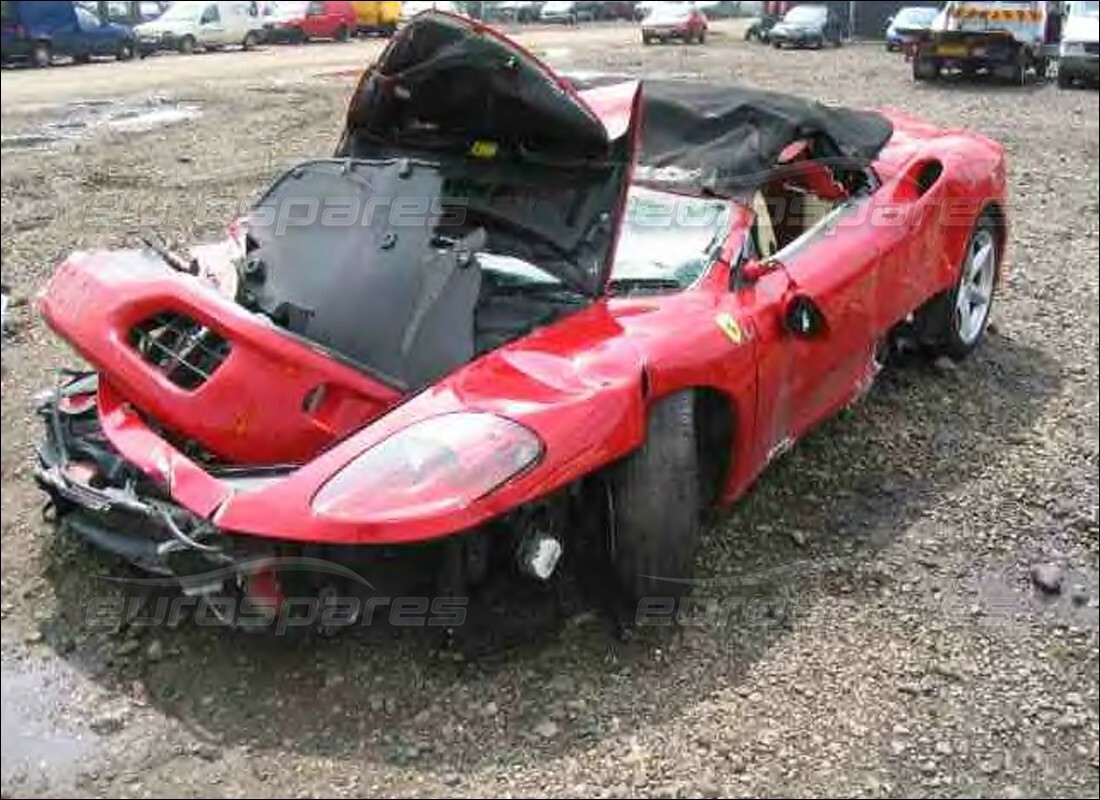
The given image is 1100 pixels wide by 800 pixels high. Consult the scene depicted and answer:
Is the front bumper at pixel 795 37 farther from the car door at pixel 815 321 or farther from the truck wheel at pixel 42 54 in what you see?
the car door at pixel 815 321

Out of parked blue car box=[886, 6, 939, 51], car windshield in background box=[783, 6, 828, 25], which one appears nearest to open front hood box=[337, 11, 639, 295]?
parked blue car box=[886, 6, 939, 51]

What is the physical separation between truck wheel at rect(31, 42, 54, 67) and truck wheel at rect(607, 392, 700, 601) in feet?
62.2

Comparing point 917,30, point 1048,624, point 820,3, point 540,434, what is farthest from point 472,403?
point 820,3

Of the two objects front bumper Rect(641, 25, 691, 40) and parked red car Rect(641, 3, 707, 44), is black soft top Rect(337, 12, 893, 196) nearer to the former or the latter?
parked red car Rect(641, 3, 707, 44)

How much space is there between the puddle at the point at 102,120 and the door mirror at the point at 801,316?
9053mm

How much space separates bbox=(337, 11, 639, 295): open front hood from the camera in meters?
3.49

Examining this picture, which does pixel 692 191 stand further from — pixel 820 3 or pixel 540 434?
pixel 820 3

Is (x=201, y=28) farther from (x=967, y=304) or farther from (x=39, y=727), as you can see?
(x=39, y=727)

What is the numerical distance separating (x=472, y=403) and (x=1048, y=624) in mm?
1842

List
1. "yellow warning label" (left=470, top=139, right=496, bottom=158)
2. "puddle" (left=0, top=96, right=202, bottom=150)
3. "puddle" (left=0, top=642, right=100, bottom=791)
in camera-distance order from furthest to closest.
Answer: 1. "puddle" (left=0, top=96, right=202, bottom=150)
2. "yellow warning label" (left=470, top=139, right=496, bottom=158)
3. "puddle" (left=0, top=642, right=100, bottom=791)

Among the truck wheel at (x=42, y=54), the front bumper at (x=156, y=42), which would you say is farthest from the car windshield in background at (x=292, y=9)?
the truck wheel at (x=42, y=54)

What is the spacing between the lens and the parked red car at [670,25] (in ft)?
40.2

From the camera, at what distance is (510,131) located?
3.75 meters

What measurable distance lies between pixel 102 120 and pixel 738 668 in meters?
10.8
